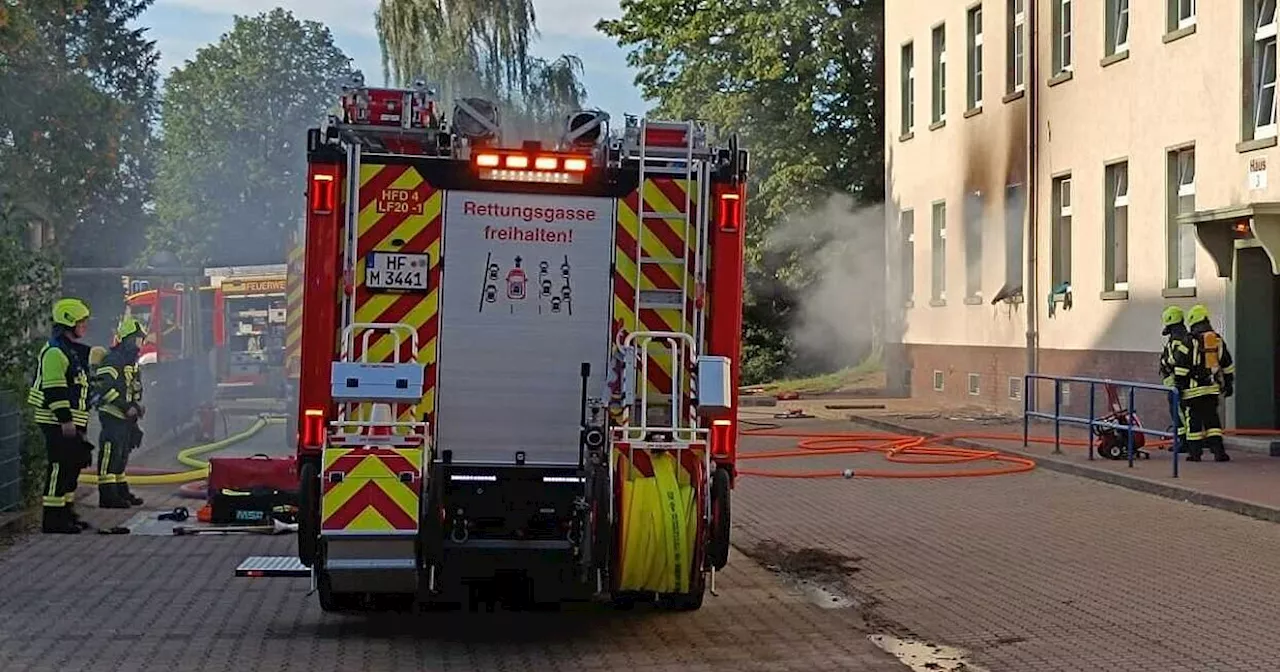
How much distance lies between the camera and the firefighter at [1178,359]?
18.5 meters

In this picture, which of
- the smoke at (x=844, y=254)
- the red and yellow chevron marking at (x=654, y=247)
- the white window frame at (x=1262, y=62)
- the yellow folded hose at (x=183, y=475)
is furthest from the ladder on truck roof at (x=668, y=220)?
the smoke at (x=844, y=254)

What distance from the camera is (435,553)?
825 centimetres

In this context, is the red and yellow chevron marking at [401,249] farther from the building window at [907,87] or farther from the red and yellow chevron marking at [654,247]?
the building window at [907,87]

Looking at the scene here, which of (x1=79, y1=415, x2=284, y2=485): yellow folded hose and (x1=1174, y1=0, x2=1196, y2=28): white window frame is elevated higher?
(x1=1174, y1=0, x2=1196, y2=28): white window frame

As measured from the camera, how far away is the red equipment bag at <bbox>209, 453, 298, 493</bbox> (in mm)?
13555

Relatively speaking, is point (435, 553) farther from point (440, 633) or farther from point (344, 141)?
point (344, 141)

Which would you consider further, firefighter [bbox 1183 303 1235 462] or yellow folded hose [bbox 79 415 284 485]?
firefighter [bbox 1183 303 1235 462]

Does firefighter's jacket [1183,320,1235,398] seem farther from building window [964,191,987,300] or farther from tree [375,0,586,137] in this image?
tree [375,0,586,137]

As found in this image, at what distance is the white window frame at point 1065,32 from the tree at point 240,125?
1795 inches

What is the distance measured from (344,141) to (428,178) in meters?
0.47

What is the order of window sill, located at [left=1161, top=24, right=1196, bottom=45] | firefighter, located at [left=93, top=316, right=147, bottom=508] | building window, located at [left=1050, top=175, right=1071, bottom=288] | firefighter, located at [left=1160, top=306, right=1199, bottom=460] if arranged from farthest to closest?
building window, located at [left=1050, top=175, right=1071, bottom=288], window sill, located at [left=1161, top=24, right=1196, bottom=45], firefighter, located at [left=1160, top=306, right=1199, bottom=460], firefighter, located at [left=93, top=316, right=147, bottom=508]

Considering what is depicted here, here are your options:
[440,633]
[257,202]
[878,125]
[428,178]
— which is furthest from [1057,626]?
[257,202]

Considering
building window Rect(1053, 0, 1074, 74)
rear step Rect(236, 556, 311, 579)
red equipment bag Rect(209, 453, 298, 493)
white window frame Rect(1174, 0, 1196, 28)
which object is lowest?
rear step Rect(236, 556, 311, 579)

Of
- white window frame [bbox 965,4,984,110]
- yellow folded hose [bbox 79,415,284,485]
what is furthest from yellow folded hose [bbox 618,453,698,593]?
white window frame [bbox 965,4,984,110]
